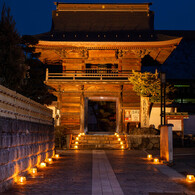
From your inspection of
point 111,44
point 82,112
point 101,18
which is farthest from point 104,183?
point 101,18

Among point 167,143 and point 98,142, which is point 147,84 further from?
point 167,143

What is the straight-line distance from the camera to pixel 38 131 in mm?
11211

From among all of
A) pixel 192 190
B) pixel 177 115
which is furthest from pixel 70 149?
pixel 192 190

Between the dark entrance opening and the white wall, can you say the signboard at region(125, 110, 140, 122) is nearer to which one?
the white wall

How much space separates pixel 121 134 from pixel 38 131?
11.4 m

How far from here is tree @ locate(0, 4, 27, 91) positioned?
11.1 m

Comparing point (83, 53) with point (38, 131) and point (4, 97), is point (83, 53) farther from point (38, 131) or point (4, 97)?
point (4, 97)

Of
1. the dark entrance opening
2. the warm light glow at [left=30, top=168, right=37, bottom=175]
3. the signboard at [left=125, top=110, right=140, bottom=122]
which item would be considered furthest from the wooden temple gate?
the warm light glow at [left=30, top=168, right=37, bottom=175]

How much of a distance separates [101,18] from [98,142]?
10.9 m

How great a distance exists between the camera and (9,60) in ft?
36.2

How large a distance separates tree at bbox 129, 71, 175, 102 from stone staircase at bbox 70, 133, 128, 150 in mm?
3247

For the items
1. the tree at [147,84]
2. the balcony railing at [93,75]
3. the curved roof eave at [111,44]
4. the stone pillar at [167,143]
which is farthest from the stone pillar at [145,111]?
the stone pillar at [167,143]

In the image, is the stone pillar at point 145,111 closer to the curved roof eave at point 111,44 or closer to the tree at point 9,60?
the curved roof eave at point 111,44

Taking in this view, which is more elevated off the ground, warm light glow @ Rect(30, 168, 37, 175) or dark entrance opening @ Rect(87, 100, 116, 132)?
dark entrance opening @ Rect(87, 100, 116, 132)
